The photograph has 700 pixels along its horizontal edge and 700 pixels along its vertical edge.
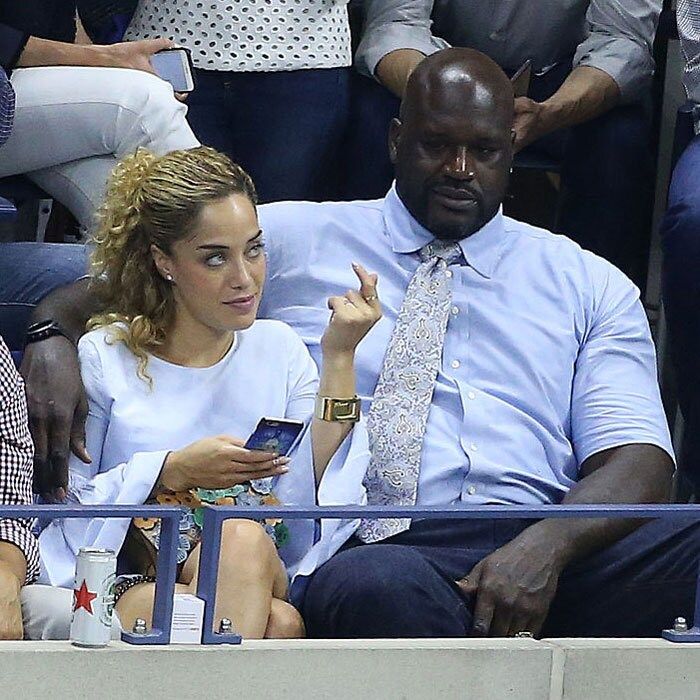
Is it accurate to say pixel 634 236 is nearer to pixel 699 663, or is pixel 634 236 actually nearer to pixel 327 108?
pixel 327 108

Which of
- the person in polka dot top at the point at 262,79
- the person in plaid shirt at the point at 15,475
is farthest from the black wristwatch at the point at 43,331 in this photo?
the person in polka dot top at the point at 262,79

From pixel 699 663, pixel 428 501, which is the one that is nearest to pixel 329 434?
pixel 428 501

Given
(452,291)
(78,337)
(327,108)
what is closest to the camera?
(78,337)

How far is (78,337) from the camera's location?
319 cm

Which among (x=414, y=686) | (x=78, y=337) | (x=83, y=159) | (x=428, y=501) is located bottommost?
(x=414, y=686)

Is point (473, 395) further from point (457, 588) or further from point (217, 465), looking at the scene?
point (217, 465)

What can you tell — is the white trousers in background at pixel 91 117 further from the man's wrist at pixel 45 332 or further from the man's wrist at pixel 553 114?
the man's wrist at pixel 553 114

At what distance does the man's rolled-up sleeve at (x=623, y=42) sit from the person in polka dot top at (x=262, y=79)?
0.64 metres

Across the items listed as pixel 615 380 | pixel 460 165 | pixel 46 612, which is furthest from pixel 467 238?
pixel 46 612

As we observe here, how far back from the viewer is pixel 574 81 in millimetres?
4180

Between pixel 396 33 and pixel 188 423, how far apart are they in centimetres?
143

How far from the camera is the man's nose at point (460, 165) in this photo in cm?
343

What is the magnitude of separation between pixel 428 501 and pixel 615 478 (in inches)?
13.0

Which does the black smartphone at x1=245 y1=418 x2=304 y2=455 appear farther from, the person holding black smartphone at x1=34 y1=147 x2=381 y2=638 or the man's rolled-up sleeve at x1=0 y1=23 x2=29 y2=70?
the man's rolled-up sleeve at x1=0 y1=23 x2=29 y2=70
